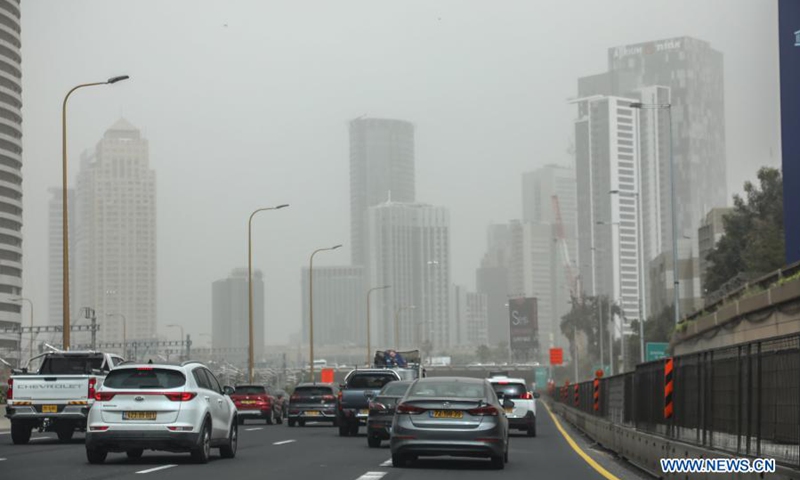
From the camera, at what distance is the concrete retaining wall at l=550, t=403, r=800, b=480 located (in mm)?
13539

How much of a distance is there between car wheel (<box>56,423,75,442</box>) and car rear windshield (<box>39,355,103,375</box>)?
130cm

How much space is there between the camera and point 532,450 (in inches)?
1100

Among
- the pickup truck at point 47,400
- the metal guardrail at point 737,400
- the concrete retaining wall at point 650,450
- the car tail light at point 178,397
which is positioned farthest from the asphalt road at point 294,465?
the metal guardrail at point 737,400

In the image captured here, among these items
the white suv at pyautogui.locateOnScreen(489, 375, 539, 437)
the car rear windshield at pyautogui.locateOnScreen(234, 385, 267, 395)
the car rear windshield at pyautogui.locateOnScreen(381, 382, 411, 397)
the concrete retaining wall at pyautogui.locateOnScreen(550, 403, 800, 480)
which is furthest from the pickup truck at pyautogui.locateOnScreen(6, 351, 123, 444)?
the car rear windshield at pyautogui.locateOnScreen(234, 385, 267, 395)

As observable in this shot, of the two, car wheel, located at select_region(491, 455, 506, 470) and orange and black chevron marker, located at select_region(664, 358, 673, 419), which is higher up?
orange and black chevron marker, located at select_region(664, 358, 673, 419)

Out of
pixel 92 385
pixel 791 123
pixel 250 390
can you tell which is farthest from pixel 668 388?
Answer: pixel 791 123

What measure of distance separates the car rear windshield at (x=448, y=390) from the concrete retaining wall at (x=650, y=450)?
2.76 meters

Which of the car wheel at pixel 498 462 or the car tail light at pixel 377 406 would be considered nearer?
the car wheel at pixel 498 462

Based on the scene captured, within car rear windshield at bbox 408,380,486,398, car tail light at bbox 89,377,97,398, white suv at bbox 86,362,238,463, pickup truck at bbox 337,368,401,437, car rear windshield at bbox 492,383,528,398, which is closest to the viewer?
car rear windshield at bbox 408,380,486,398

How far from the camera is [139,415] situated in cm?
2111

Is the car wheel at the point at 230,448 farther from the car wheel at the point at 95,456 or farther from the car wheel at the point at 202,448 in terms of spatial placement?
the car wheel at the point at 95,456

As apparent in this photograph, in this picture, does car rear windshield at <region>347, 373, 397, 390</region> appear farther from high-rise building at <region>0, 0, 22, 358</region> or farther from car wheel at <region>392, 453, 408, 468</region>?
high-rise building at <region>0, 0, 22, 358</region>

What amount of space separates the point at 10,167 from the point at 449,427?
16736 cm

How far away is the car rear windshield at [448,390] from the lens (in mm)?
20812
